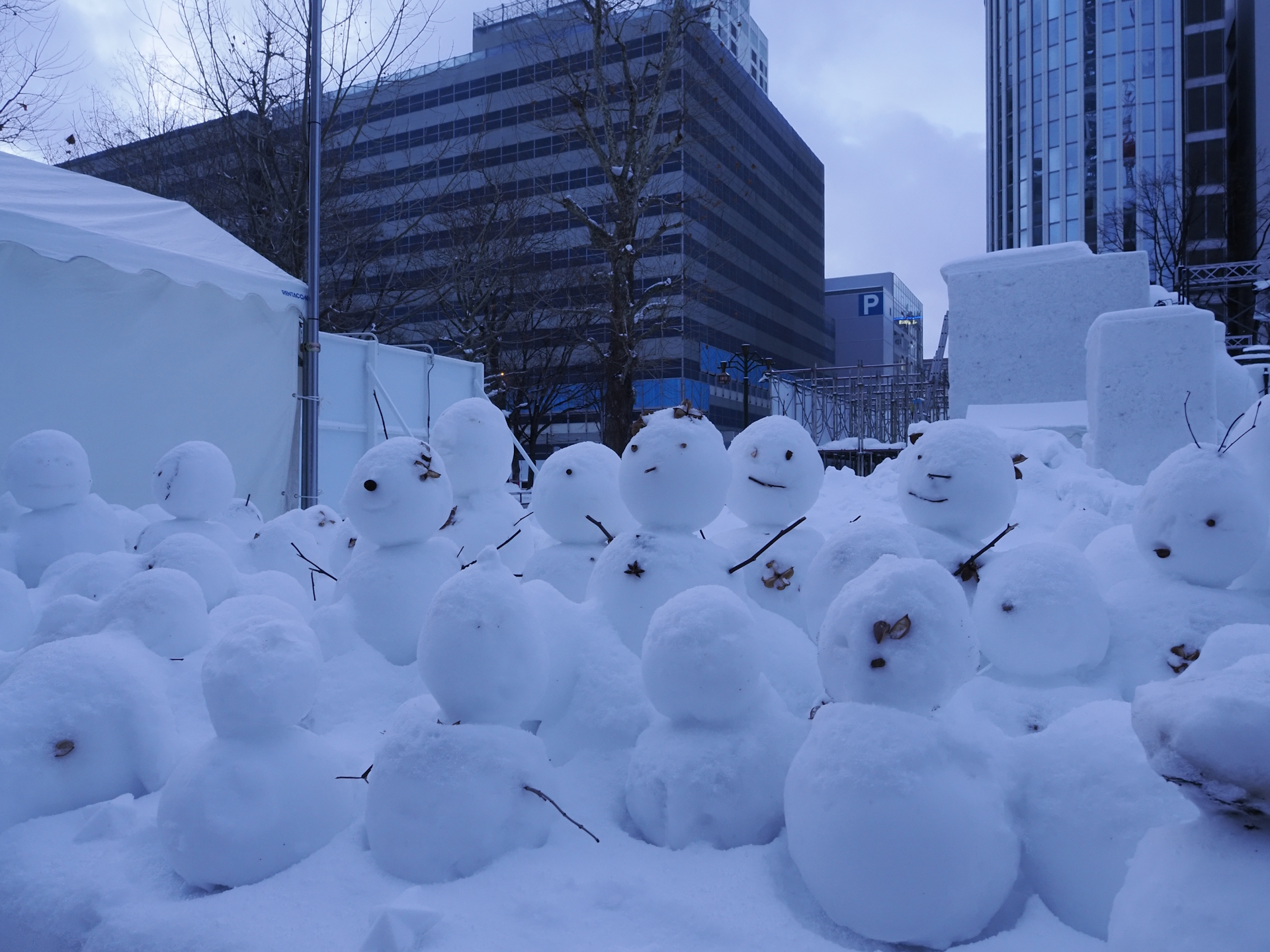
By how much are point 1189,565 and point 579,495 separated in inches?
76.7

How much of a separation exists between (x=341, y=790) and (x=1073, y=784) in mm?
1592

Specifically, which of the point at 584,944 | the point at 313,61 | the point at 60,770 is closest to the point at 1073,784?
the point at 584,944

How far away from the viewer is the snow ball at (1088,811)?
4.68ft

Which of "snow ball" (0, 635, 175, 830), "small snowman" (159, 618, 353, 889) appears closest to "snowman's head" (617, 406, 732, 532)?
"small snowman" (159, 618, 353, 889)

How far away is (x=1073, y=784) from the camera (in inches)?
59.5

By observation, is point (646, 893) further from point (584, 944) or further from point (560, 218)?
point (560, 218)

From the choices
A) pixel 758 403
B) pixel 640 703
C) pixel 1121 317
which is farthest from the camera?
pixel 758 403

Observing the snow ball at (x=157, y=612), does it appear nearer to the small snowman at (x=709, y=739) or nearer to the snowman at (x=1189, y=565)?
the small snowman at (x=709, y=739)

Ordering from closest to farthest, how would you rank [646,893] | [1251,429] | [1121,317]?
1. [646,893]
2. [1251,429]
3. [1121,317]

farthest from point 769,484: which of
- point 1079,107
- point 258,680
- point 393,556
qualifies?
point 1079,107

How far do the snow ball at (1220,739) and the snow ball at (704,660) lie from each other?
32.5 inches

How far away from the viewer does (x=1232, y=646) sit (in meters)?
1.55

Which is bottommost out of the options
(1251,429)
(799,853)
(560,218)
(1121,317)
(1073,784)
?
(799,853)

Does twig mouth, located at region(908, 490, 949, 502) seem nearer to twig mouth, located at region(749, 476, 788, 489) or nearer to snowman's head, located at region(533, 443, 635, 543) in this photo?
twig mouth, located at region(749, 476, 788, 489)
